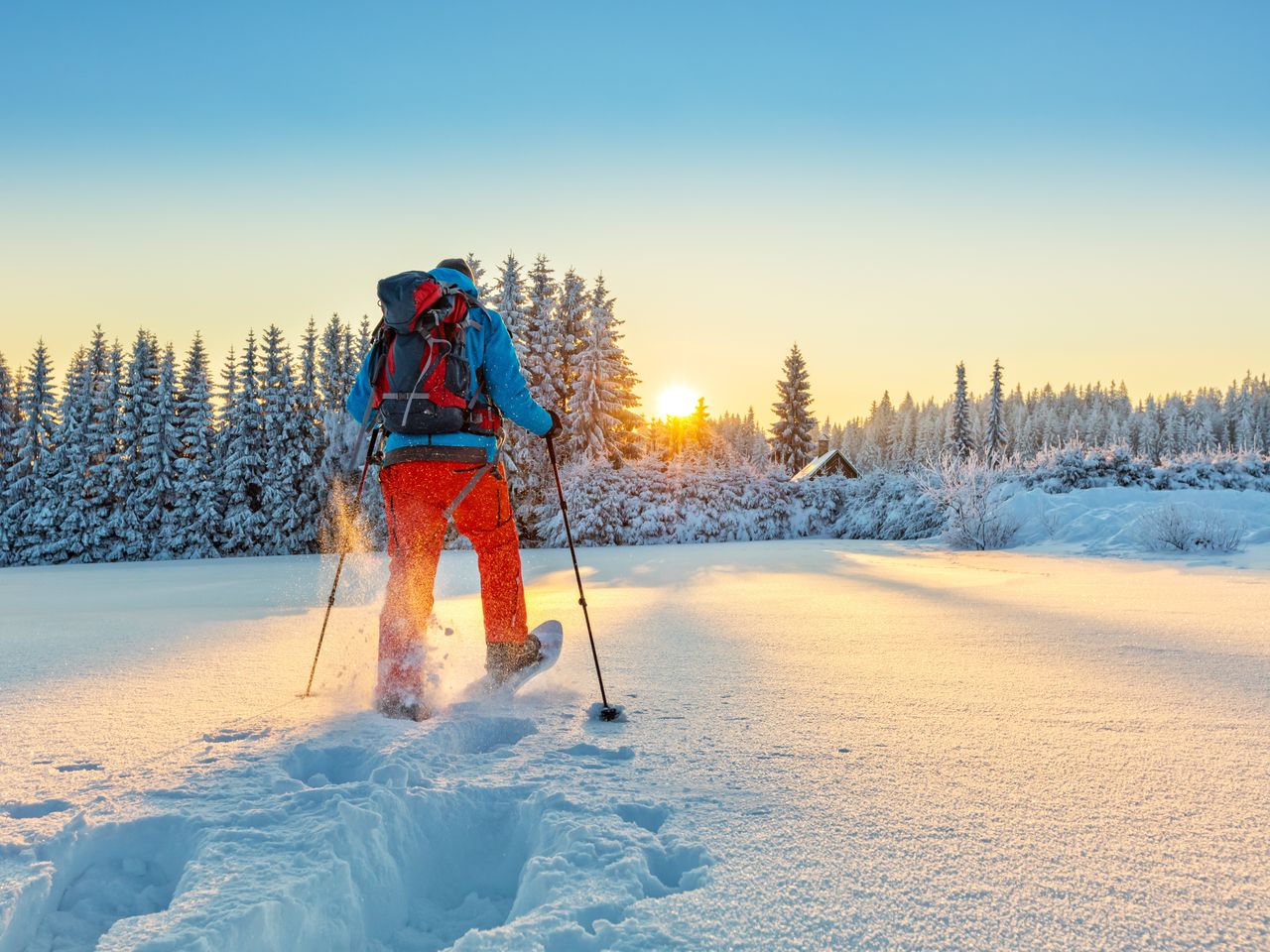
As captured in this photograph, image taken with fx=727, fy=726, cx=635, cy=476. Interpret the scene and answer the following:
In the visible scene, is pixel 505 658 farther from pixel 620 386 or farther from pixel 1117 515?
pixel 620 386

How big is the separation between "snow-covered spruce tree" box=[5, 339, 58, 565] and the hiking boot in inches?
1193

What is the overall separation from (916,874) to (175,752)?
2108 mm

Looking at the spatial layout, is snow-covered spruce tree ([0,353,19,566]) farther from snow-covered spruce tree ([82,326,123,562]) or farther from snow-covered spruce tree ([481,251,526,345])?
snow-covered spruce tree ([481,251,526,345])

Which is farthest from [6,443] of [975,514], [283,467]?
[975,514]

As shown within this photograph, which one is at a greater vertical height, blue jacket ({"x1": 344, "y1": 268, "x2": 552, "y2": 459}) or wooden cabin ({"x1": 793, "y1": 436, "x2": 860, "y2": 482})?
wooden cabin ({"x1": 793, "y1": 436, "x2": 860, "y2": 482})

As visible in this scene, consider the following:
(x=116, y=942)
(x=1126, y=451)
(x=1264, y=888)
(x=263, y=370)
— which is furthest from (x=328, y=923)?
(x=263, y=370)

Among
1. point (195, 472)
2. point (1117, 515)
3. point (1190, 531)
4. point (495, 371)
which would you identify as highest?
point (195, 472)

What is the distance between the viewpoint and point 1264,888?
4.57 ft

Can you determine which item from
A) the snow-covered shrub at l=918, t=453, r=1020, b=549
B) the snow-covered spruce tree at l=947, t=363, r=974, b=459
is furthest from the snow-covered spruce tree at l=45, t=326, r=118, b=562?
the snow-covered spruce tree at l=947, t=363, r=974, b=459

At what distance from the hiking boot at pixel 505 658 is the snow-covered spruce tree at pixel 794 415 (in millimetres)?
41075

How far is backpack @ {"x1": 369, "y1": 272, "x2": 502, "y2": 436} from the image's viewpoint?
117 inches

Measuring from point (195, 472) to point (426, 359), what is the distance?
1084 inches

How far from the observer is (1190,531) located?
10.3 meters

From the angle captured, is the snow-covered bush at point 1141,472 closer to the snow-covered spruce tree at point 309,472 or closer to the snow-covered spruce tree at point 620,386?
the snow-covered spruce tree at point 620,386
